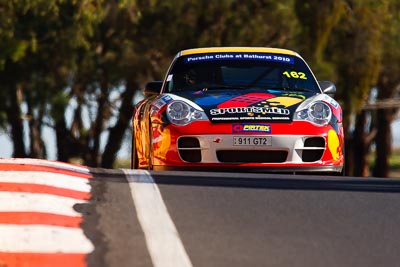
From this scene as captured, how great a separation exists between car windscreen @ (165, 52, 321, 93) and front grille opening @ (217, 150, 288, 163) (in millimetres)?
1182

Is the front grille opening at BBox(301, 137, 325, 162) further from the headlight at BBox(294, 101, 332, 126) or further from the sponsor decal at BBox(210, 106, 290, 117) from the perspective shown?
the sponsor decal at BBox(210, 106, 290, 117)

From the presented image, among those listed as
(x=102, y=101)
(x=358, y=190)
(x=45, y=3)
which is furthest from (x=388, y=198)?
(x=102, y=101)

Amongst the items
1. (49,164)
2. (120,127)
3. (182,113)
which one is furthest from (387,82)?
(49,164)

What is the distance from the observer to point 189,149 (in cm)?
1084

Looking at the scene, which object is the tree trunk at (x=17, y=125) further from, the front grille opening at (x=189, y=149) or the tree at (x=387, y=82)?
the front grille opening at (x=189, y=149)

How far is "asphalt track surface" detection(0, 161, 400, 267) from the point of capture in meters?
6.10

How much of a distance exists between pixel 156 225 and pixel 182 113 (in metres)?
4.01

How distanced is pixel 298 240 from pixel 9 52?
23943mm

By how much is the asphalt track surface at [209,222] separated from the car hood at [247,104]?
1.17m

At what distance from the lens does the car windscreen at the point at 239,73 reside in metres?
12.1

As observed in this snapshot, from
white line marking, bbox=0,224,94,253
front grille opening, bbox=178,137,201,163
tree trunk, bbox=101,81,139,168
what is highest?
white line marking, bbox=0,224,94,253

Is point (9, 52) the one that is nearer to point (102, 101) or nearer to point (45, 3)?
point (45, 3)

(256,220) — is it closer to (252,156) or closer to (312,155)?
(252,156)

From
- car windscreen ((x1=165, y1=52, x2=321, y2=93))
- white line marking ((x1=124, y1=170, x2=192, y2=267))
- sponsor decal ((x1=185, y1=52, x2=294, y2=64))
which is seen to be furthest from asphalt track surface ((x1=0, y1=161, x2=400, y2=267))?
sponsor decal ((x1=185, y1=52, x2=294, y2=64))
